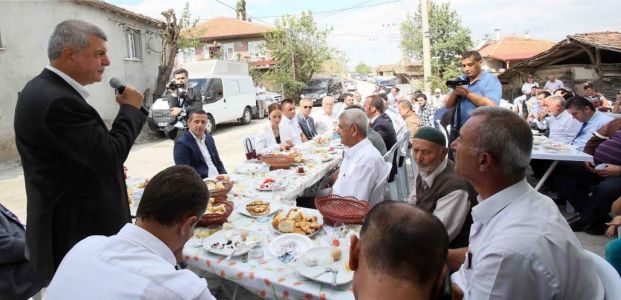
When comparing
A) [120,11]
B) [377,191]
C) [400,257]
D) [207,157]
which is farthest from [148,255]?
[120,11]

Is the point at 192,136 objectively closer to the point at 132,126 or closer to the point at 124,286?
the point at 132,126

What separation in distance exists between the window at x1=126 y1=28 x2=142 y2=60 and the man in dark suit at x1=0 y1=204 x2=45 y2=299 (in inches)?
540

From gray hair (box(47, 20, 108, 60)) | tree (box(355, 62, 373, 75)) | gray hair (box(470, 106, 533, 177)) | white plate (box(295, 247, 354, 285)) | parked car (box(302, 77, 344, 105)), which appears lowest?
white plate (box(295, 247, 354, 285))

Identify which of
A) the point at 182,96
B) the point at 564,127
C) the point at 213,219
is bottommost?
the point at 213,219

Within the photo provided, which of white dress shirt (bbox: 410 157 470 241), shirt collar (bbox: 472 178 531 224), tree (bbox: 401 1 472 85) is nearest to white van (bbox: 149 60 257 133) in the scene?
white dress shirt (bbox: 410 157 470 241)

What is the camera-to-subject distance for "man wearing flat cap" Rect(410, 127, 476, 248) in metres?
2.14

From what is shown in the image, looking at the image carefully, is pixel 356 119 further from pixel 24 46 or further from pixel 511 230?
pixel 24 46

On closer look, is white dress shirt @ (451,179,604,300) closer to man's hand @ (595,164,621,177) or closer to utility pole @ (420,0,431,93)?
man's hand @ (595,164,621,177)

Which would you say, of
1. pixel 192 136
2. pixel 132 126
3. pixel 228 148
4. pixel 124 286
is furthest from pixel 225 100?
pixel 124 286

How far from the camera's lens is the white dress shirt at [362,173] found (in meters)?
3.07

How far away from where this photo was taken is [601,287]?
1339 millimetres

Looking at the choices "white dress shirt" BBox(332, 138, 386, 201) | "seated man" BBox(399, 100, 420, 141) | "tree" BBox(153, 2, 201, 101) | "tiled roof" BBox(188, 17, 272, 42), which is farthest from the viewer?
"tiled roof" BBox(188, 17, 272, 42)

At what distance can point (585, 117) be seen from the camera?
5297 millimetres

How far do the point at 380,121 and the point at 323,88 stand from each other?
21592 mm
